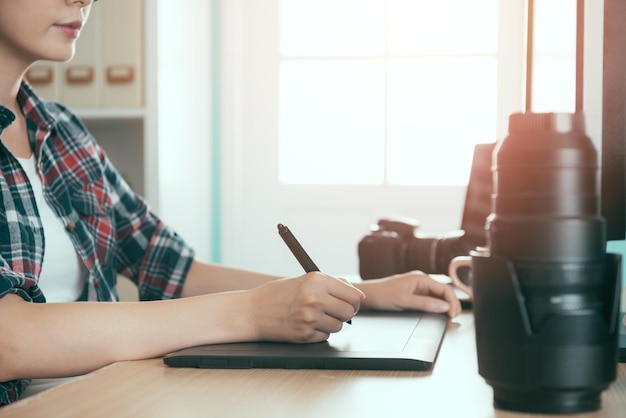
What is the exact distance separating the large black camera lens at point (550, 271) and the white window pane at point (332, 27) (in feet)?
7.80

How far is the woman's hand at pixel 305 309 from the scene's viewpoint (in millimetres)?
775

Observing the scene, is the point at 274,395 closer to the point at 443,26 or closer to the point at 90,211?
the point at 90,211

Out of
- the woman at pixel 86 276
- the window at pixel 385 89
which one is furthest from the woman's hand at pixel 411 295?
the window at pixel 385 89

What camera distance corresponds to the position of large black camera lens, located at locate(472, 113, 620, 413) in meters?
0.51

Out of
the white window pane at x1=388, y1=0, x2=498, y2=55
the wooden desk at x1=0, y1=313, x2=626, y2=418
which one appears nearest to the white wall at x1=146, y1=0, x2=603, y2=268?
the white window pane at x1=388, y1=0, x2=498, y2=55

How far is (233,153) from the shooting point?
9.44 feet

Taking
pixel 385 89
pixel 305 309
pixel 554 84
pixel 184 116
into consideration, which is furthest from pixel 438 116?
pixel 305 309

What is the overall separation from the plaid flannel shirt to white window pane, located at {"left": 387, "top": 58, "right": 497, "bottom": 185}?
162 cm

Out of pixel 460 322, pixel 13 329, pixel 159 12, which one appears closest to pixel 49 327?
pixel 13 329

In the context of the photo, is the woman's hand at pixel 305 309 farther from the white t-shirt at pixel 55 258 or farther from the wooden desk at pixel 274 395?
the white t-shirt at pixel 55 258

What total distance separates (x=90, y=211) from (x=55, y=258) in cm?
10

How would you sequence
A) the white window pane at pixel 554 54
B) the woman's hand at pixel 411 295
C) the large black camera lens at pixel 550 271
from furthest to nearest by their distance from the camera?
the woman's hand at pixel 411 295
the white window pane at pixel 554 54
the large black camera lens at pixel 550 271

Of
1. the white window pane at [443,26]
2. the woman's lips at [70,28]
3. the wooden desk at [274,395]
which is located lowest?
the wooden desk at [274,395]

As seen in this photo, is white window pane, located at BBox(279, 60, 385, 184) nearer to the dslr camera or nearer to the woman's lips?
the dslr camera
